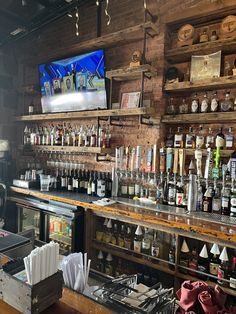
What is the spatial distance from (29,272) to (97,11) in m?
3.79

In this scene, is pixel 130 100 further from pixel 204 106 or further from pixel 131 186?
pixel 131 186

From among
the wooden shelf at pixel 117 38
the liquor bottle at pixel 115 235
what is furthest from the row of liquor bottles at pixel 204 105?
the liquor bottle at pixel 115 235

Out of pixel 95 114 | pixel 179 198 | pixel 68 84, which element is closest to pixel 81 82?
pixel 68 84

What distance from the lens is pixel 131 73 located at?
3143mm

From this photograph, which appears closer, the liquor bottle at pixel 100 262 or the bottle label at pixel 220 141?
the bottle label at pixel 220 141

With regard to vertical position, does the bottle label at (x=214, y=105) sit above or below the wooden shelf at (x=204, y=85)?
below

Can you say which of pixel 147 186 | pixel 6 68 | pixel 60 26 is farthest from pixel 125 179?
pixel 6 68

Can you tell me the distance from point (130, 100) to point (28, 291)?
2.74 m

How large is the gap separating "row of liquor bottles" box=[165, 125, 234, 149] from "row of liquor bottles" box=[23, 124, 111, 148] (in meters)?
0.95

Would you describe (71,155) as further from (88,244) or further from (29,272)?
(29,272)

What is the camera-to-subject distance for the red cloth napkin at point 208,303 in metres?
1.06

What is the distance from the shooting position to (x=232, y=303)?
2293 mm

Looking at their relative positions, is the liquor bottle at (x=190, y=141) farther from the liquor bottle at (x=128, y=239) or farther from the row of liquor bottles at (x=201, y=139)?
the liquor bottle at (x=128, y=239)

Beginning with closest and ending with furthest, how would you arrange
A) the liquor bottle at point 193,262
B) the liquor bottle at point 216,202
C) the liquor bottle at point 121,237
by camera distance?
the liquor bottle at point 193,262
the liquor bottle at point 216,202
the liquor bottle at point 121,237
